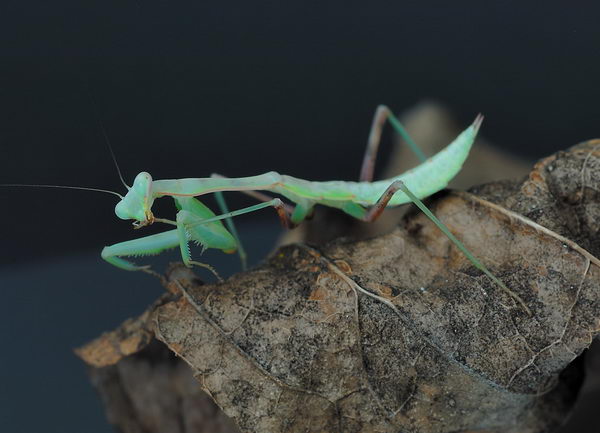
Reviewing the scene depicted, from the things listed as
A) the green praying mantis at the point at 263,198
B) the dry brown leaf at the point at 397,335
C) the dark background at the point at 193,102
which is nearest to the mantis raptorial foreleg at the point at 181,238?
the green praying mantis at the point at 263,198

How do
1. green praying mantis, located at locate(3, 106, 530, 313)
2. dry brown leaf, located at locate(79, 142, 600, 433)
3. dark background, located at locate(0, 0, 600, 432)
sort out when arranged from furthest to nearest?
dark background, located at locate(0, 0, 600, 432) < green praying mantis, located at locate(3, 106, 530, 313) < dry brown leaf, located at locate(79, 142, 600, 433)

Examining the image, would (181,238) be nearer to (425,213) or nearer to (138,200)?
(138,200)

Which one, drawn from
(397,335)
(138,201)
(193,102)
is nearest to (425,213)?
(397,335)

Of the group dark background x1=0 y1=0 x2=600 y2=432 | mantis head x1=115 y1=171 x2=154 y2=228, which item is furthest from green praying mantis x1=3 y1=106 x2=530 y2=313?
dark background x1=0 y1=0 x2=600 y2=432

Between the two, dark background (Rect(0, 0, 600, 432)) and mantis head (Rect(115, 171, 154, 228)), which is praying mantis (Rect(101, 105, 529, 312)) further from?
dark background (Rect(0, 0, 600, 432))

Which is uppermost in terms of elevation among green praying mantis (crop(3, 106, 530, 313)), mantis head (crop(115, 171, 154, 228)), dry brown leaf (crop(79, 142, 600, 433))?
mantis head (crop(115, 171, 154, 228))

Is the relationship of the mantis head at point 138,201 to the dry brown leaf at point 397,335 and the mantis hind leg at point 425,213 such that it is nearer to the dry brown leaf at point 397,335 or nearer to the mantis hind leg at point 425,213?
the dry brown leaf at point 397,335

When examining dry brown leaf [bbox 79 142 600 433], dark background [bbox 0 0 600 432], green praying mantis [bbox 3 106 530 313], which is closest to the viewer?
dry brown leaf [bbox 79 142 600 433]

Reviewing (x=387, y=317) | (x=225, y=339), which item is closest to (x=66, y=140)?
(x=225, y=339)

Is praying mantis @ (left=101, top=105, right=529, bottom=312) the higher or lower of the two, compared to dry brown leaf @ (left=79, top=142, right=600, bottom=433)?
higher
